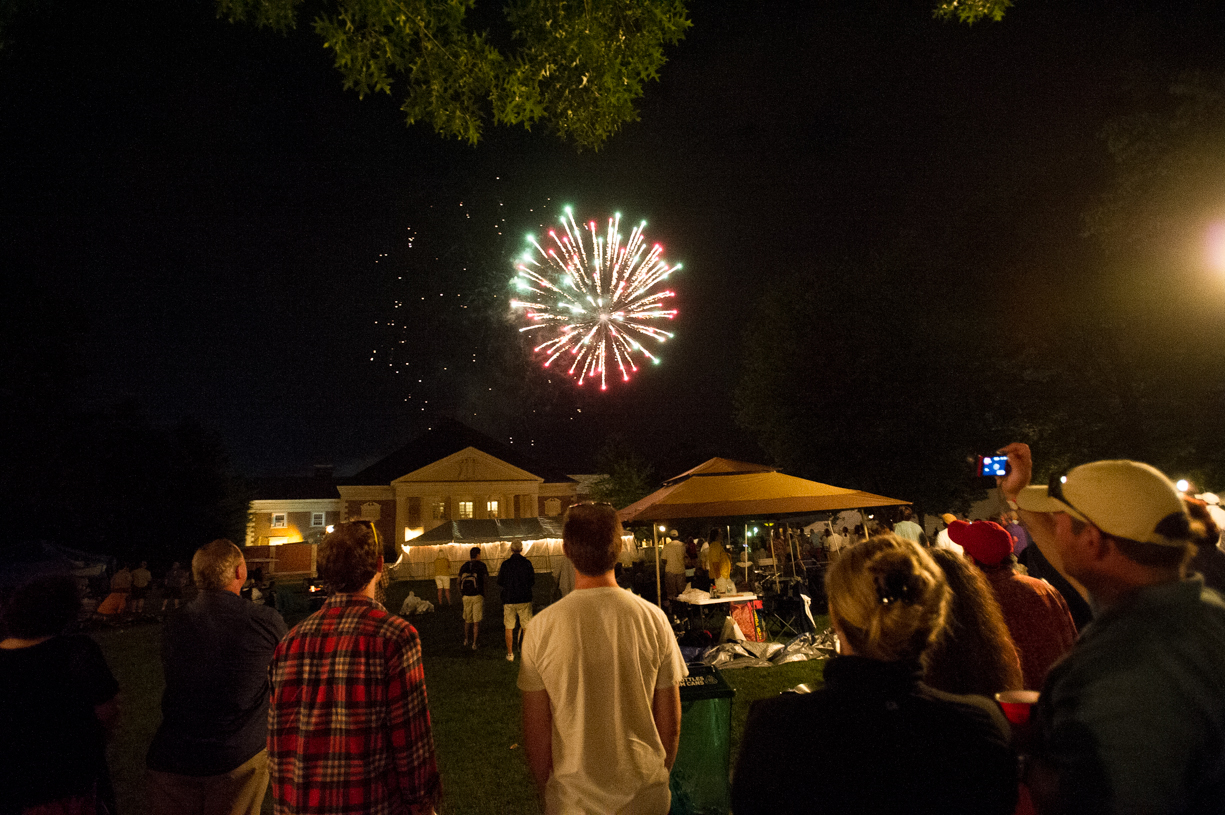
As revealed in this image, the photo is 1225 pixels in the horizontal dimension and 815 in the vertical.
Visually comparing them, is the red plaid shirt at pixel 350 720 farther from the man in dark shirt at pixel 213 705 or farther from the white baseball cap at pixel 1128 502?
the white baseball cap at pixel 1128 502

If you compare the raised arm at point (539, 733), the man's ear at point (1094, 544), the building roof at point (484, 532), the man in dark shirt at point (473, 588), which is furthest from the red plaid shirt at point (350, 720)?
the building roof at point (484, 532)

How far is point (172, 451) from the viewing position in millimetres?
36500

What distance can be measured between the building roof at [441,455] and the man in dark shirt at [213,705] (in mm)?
49305

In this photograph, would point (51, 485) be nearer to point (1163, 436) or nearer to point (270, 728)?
point (270, 728)

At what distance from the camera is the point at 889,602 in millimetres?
1720

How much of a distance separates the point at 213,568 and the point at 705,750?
3.25 meters

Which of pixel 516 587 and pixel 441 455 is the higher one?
pixel 441 455

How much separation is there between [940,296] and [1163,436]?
9123 millimetres

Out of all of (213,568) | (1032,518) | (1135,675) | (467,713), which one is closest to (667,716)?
(1032,518)

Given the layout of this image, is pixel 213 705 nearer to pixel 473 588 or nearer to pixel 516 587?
pixel 516 587

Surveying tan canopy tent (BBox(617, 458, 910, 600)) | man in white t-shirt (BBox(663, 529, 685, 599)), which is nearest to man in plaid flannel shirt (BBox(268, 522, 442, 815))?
tan canopy tent (BBox(617, 458, 910, 600))

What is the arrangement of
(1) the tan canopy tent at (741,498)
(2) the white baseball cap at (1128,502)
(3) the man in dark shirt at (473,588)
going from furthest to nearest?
(3) the man in dark shirt at (473,588) → (1) the tan canopy tent at (741,498) → (2) the white baseball cap at (1128,502)

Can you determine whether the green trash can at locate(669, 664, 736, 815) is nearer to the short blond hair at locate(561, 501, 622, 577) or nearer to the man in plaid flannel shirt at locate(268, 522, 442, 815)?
the short blond hair at locate(561, 501, 622, 577)

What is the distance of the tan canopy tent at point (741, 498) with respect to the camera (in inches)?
380
